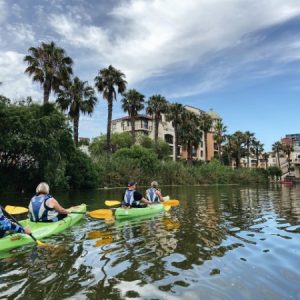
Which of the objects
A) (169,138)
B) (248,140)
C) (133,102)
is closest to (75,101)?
(133,102)

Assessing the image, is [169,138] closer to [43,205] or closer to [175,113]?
[175,113]

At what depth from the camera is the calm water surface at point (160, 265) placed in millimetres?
5871

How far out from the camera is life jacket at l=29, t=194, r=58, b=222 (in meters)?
10.3

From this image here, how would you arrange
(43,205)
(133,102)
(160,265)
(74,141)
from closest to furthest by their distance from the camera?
1. (160,265)
2. (43,205)
3. (74,141)
4. (133,102)

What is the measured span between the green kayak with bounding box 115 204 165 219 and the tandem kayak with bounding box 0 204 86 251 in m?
1.81

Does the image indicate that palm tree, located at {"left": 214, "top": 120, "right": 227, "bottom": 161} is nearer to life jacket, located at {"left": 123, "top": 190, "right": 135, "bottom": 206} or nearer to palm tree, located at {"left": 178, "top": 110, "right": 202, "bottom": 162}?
palm tree, located at {"left": 178, "top": 110, "right": 202, "bottom": 162}

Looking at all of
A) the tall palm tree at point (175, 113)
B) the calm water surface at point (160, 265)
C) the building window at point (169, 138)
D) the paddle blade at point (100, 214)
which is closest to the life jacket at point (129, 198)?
the paddle blade at point (100, 214)

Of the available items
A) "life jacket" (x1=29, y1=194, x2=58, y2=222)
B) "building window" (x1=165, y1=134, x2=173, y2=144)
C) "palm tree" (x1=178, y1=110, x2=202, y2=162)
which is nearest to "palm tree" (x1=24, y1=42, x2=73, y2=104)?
"life jacket" (x1=29, y1=194, x2=58, y2=222)

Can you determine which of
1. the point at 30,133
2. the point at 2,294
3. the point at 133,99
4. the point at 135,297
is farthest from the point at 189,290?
the point at 133,99

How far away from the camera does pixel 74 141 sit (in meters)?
40.1

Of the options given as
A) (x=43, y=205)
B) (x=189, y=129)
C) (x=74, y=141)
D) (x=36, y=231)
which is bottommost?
(x=36, y=231)

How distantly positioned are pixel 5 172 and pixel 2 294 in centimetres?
2875

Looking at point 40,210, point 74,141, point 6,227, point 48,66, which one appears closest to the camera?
point 6,227

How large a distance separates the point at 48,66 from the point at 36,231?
29.0 metres
